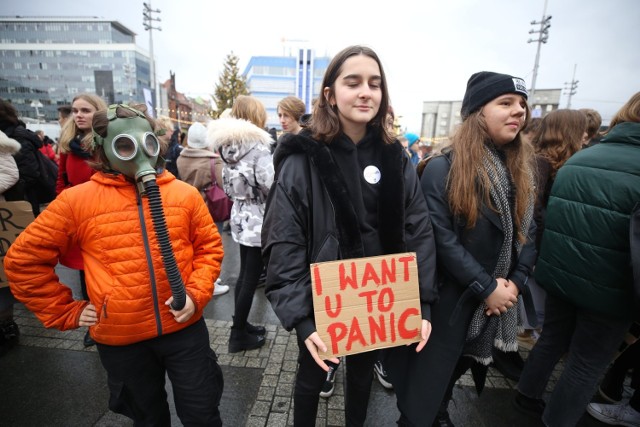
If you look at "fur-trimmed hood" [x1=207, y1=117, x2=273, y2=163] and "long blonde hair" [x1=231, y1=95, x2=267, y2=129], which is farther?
"long blonde hair" [x1=231, y1=95, x2=267, y2=129]

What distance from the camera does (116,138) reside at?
1431mm

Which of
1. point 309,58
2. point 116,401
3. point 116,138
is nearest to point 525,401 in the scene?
point 116,401

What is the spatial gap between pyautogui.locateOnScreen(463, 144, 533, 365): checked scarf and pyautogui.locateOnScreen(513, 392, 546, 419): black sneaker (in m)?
0.91

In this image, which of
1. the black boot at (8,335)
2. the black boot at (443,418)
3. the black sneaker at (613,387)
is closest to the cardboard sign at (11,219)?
the black boot at (8,335)

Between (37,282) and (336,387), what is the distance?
7.14 ft

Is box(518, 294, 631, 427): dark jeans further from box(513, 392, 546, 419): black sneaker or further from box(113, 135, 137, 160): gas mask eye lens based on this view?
box(113, 135, 137, 160): gas mask eye lens

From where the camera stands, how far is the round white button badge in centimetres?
171

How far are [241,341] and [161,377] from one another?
1.26 m

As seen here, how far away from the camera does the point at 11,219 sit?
232 centimetres

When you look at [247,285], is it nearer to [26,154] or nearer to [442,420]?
[442,420]

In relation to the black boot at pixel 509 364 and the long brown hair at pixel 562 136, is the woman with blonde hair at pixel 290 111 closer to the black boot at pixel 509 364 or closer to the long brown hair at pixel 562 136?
the long brown hair at pixel 562 136

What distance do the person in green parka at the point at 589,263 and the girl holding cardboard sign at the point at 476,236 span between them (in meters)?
0.27

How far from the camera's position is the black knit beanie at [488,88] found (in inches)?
73.0

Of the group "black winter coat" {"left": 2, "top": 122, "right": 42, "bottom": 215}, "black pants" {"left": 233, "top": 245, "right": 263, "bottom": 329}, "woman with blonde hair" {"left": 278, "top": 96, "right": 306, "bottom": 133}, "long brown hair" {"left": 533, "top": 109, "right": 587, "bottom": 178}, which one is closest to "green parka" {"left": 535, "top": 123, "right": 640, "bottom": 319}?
"long brown hair" {"left": 533, "top": 109, "right": 587, "bottom": 178}
